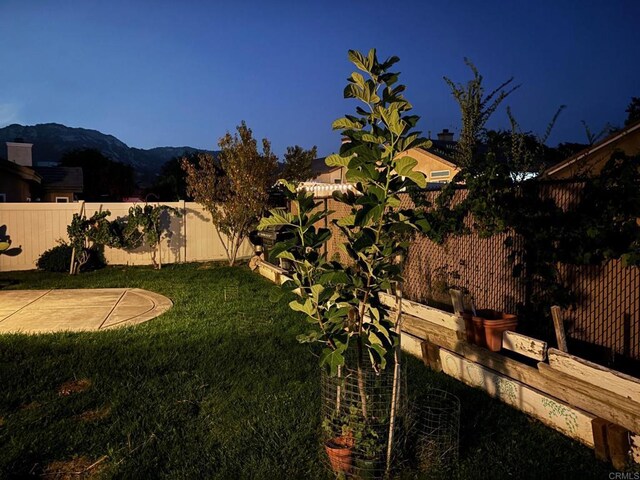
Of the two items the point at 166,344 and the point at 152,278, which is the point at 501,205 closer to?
the point at 166,344

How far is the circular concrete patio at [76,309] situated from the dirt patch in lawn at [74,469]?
12.8 feet

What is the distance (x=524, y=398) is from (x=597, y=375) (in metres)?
0.71

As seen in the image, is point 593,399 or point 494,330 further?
point 494,330

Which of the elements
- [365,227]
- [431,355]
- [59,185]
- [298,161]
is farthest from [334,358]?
[59,185]

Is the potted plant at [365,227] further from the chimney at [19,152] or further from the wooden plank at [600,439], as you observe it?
the chimney at [19,152]

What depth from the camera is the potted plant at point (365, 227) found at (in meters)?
2.91

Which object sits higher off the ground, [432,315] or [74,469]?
[432,315]

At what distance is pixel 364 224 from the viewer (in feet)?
9.18

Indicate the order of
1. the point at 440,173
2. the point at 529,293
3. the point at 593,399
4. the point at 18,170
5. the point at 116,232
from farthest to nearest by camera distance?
the point at 18,170 < the point at 440,173 < the point at 116,232 < the point at 529,293 < the point at 593,399

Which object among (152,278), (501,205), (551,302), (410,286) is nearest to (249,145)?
(152,278)

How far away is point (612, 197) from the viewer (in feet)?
14.6

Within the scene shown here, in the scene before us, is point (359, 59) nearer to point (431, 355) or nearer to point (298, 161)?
point (431, 355)

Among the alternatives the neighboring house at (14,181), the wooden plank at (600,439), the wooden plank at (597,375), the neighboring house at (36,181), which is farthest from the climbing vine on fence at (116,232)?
the wooden plank at (600,439)

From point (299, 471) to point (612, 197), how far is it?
3.58m
